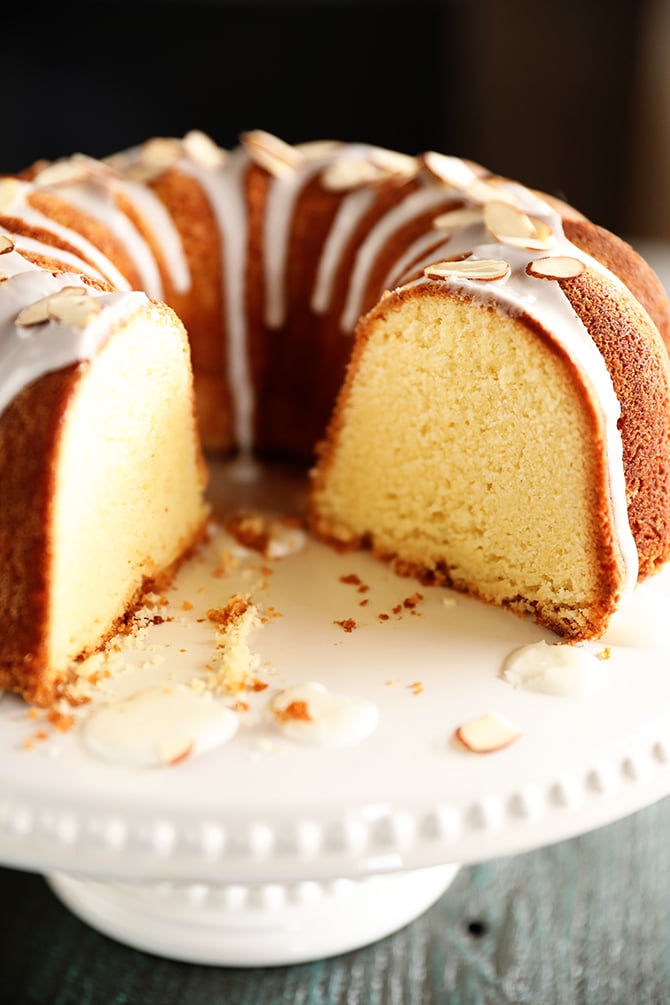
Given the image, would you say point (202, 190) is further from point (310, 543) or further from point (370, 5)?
point (370, 5)

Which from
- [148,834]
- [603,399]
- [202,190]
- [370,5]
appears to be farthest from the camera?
[370,5]

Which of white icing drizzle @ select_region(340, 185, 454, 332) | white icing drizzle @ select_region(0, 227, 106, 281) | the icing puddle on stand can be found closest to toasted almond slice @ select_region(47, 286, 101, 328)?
white icing drizzle @ select_region(0, 227, 106, 281)

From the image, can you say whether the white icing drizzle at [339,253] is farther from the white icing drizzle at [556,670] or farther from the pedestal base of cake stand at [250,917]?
the pedestal base of cake stand at [250,917]

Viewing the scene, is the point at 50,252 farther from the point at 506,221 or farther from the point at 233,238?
the point at 506,221

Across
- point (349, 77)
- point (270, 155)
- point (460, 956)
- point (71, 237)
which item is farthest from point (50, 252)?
point (349, 77)

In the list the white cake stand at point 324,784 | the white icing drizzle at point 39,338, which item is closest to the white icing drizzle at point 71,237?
the white icing drizzle at point 39,338

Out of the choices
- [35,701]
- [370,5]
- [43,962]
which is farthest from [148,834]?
[370,5]

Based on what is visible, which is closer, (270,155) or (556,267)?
(556,267)
